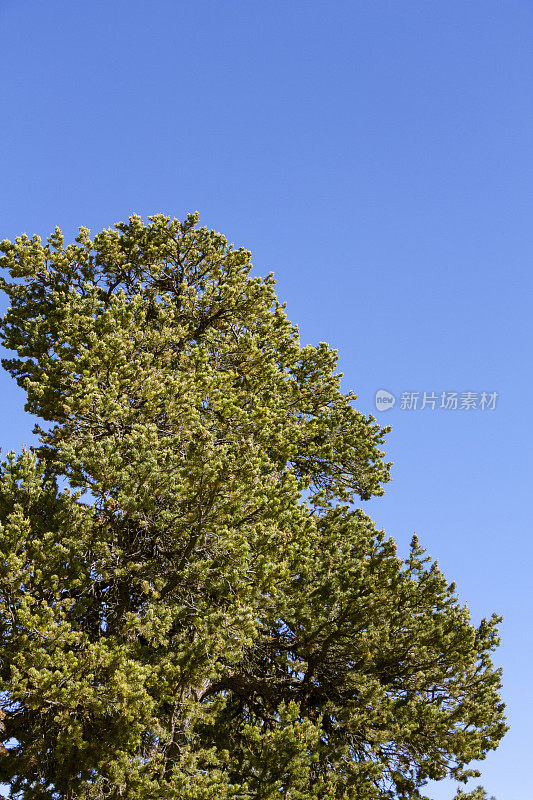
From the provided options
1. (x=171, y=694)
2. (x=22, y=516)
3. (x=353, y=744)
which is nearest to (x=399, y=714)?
(x=353, y=744)

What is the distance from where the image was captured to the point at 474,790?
52.0ft

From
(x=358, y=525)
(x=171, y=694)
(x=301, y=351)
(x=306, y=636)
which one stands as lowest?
(x=171, y=694)

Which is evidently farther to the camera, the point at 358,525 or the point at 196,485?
the point at 358,525

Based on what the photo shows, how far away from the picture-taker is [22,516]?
11422 mm

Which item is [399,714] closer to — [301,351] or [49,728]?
[49,728]

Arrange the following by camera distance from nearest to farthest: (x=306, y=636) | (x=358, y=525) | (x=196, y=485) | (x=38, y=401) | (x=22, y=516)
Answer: (x=22, y=516), (x=196, y=485), (x=38, y=401), (x=306, y=636), (x=358, y=525)

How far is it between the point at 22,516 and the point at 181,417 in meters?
3.71

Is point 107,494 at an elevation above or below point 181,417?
below

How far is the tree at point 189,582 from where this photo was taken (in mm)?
11297

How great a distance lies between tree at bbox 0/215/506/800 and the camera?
11.3 meters

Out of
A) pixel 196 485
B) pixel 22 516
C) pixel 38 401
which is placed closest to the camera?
pixel 22 516

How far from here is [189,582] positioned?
12.8m

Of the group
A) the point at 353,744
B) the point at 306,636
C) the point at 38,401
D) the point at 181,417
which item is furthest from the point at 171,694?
the point at 38,401

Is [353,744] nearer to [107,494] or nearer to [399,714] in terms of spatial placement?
[399,714]
